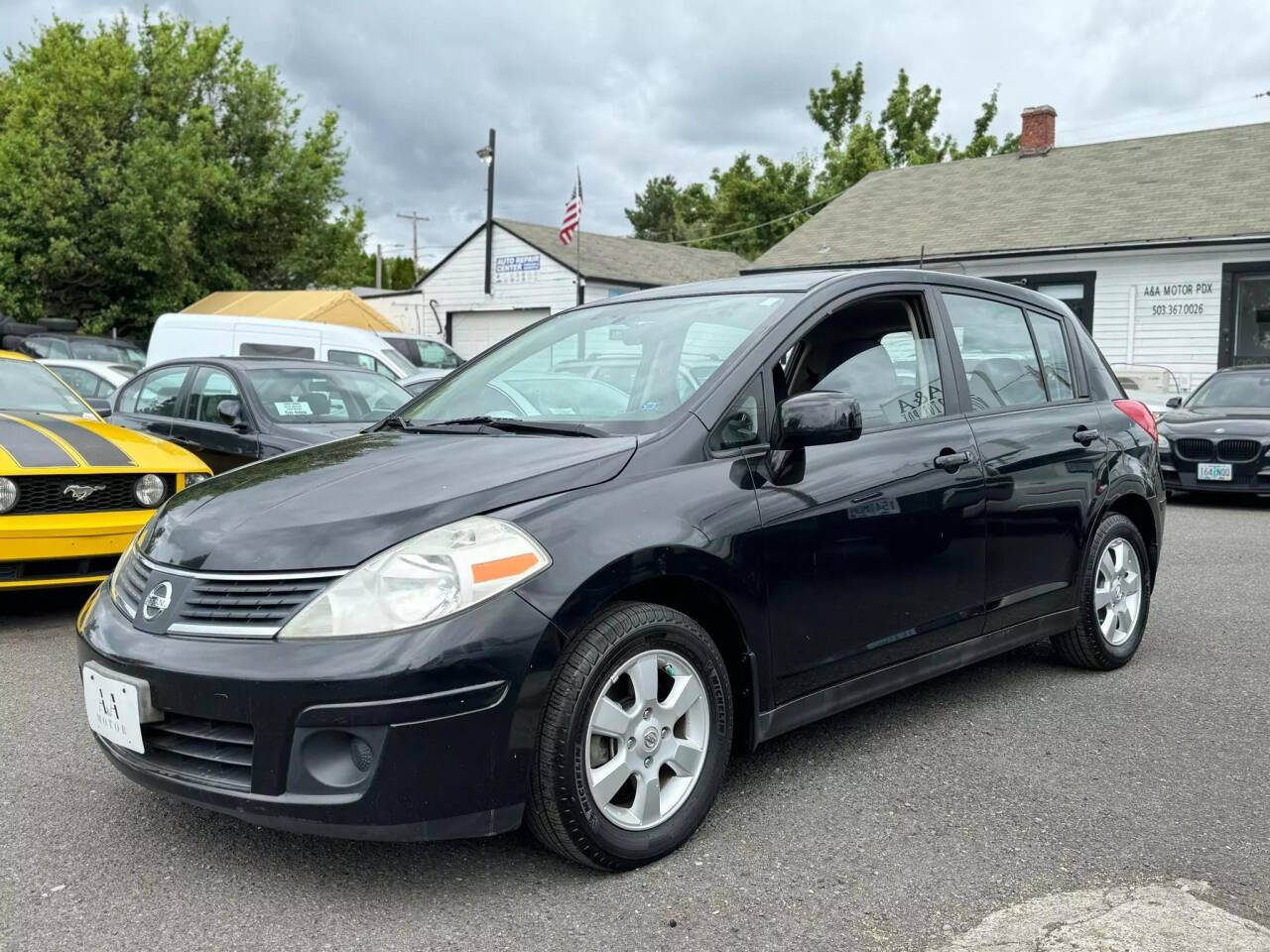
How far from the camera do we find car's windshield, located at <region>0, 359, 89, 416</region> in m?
6.83

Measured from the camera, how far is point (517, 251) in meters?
30.9

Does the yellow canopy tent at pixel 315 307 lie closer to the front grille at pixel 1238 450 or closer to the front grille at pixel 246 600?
the front grille at pixel 1238 450

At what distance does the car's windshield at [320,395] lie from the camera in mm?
7965

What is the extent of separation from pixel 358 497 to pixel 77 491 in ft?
10.8

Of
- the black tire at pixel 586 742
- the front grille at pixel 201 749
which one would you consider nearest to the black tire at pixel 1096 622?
the black tire at pixel 586 742

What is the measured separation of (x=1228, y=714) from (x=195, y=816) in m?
3.74

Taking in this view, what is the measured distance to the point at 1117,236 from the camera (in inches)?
780

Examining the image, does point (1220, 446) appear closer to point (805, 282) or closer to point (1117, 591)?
point (1117, 591)

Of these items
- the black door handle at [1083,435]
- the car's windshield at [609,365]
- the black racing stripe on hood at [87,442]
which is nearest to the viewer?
the car's windshield at [609,365]

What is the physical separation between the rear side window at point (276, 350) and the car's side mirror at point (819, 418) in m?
11.2

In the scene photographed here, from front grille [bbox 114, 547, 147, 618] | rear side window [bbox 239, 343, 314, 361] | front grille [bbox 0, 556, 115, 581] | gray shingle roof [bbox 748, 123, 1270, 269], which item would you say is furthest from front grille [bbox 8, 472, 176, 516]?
gray shingle roof [bbox 748, 123, 1270, 269]

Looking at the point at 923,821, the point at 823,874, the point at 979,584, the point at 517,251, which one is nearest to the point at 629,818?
the point at 823,874

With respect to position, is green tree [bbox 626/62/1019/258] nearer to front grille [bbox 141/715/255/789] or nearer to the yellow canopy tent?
the yellow canopy tent

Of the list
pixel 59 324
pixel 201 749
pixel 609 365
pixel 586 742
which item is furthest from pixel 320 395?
pixel 59 324
